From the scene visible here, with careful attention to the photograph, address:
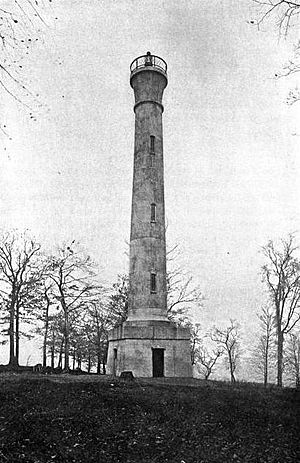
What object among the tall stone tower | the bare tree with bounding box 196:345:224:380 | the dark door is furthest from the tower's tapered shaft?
the bare tree with bounding box 196:345:224:380

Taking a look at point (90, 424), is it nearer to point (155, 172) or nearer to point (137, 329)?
point (137, 329)

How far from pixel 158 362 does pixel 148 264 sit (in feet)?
16.5

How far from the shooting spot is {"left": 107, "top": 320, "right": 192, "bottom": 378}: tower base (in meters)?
23.2

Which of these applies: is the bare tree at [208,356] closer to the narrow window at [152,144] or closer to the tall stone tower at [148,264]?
the tall stone tower at [148,264]

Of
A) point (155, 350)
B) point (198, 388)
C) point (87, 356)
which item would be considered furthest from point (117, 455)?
point (87, 356)

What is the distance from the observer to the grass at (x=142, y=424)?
461 inches

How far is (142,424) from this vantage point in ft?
45.2

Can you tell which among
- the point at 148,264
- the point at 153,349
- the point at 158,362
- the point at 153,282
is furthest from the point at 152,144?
the point at 158,362

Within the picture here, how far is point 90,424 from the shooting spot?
13.4 meters

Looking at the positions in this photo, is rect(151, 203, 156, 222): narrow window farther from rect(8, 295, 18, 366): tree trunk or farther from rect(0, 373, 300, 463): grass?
rect(8, 295, 18, 366): tree trunk

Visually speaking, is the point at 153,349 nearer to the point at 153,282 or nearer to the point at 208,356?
the point at 153,282

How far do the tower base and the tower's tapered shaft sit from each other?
903 mm

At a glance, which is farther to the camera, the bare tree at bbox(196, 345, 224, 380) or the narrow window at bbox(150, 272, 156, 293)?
the bare tree at bbox(196, 345, 224, 380)

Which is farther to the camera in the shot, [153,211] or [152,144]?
[152,144]
